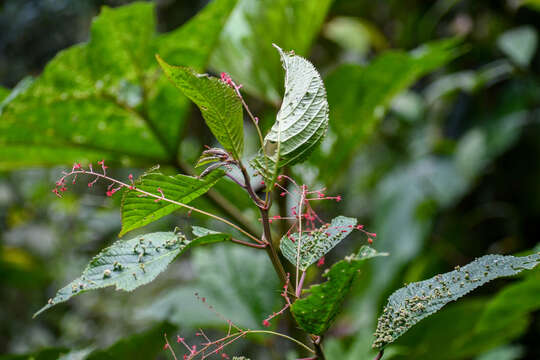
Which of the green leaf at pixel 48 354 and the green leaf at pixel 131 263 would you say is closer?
the green leaf at pixel 131 263

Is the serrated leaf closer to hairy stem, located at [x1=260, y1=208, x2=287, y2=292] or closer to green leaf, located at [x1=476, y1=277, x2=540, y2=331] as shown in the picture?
hairy stem, located at [x1=260, y1=208, x2=287, y2=292]

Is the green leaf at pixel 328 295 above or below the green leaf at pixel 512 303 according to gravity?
above

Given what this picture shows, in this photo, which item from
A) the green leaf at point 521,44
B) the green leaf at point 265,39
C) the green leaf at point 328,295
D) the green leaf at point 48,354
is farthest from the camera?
the green leaf at point 521,44

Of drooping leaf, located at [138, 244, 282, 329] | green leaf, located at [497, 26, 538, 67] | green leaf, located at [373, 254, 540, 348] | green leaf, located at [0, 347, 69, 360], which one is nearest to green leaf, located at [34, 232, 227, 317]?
green leaf, located at [373, 254, 540, 348]

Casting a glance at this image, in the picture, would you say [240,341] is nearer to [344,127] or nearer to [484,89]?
[344,127]

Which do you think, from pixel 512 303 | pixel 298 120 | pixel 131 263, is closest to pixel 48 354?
pixel 131 263

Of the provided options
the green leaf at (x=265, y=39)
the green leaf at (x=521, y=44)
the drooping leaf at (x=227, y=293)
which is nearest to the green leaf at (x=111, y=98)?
the green leaf at (x=265, y=39)

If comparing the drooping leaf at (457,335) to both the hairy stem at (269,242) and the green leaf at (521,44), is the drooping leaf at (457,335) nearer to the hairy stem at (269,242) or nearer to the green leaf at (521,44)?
the hairy stem at (269,242)
